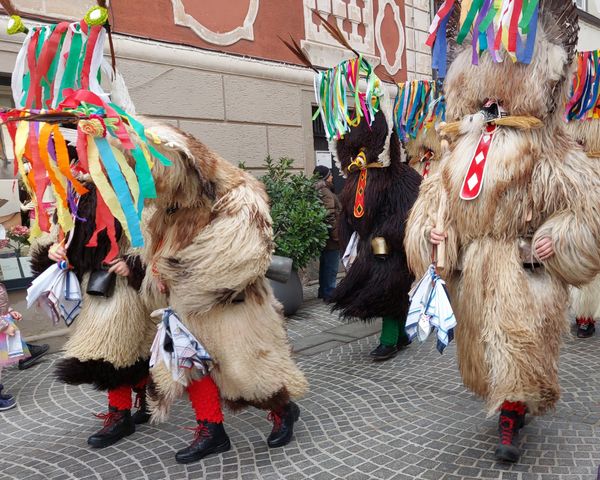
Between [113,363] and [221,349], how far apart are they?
27.4 inches

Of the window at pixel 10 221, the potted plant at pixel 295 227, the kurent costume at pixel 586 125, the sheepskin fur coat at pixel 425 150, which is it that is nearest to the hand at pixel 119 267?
the window at pixel 10 221

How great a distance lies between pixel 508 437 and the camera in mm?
2654

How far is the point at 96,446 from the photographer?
3.09 meters

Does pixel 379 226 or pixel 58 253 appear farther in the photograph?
pixel 379 226

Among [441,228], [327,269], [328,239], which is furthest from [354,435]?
[327,269]

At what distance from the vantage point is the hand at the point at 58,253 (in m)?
2.92

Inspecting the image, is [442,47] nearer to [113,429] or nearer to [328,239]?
[113,429]

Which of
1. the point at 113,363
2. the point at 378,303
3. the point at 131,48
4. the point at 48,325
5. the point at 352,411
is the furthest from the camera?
the point at 131,48

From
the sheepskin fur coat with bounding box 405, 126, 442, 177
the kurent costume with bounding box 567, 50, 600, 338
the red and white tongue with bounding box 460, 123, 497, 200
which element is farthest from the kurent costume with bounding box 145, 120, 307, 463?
the sheepskin fur coat with bounding box 405, 126, 442, 177

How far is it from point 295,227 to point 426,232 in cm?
309

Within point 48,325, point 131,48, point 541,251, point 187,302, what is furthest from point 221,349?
point 131,48

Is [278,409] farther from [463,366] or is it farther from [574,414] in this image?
[574,414]

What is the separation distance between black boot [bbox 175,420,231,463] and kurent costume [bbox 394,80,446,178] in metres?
3.86

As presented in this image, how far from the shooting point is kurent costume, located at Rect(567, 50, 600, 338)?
4367 millimetres
